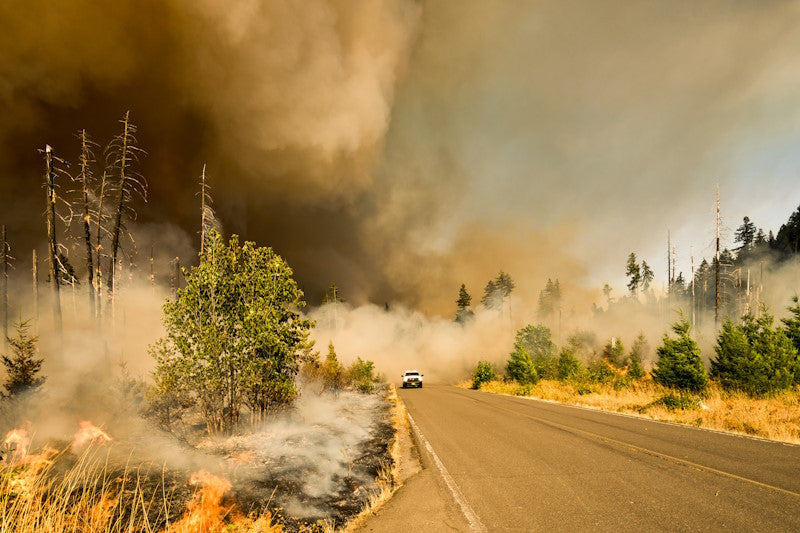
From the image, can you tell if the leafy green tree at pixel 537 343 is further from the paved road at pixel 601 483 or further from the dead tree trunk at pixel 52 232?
the dead tree trunk at pixel 52 232

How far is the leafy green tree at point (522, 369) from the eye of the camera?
32062mm

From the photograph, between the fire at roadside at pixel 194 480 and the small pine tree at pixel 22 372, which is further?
the small pine tree at pixel 22 372

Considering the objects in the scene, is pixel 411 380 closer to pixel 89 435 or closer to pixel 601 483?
pixel 89 435

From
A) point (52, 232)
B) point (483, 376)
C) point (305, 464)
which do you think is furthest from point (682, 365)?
point (52, 232)

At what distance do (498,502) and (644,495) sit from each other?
2258mm

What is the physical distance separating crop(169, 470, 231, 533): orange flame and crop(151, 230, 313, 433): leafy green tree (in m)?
3.33

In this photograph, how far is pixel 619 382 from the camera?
75.5 ft

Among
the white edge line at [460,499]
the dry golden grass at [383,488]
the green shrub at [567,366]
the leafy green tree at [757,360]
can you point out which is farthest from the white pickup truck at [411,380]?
the white edge line at [460,499]

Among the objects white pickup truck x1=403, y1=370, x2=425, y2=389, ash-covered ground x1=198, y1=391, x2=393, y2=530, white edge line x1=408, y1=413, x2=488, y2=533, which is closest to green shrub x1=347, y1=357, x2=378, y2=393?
white pickup truck x1=403, y1=370, x2=425, y2=389

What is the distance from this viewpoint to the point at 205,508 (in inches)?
225

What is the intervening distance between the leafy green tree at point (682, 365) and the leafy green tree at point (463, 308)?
2886 inches

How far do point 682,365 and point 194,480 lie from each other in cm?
2057

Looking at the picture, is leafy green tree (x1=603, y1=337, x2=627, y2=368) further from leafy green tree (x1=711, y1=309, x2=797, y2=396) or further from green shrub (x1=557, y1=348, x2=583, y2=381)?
leafy green tree (x1=711, y1=309, x2=797, y2=396)

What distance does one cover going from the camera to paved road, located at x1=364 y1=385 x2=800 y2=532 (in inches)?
188
